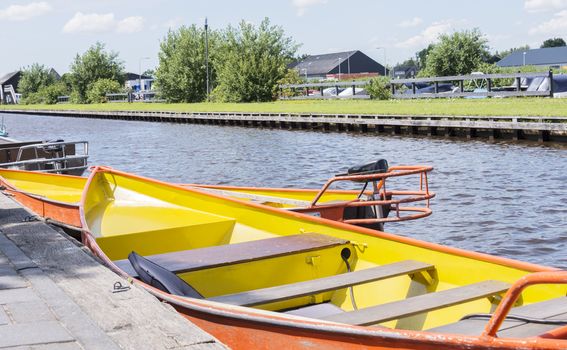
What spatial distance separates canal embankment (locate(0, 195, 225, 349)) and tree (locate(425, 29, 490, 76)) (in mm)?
57023

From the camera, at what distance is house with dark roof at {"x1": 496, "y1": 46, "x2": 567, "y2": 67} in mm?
118750

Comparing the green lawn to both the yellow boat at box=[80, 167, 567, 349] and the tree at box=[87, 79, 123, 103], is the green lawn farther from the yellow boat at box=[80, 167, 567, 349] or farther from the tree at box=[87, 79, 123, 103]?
the tree at box=[87, 79, 123, 103]

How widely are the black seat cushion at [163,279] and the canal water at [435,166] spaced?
669 centimetres

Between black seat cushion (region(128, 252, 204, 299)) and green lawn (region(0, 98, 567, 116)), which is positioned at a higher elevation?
green lawn (region(0, 98, 567, 116))

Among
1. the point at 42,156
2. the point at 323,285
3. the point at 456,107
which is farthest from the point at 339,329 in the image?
the point at 456,107

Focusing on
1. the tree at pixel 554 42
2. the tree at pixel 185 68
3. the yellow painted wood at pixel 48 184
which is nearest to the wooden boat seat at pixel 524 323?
the yellow painted wood at pixel 48 184

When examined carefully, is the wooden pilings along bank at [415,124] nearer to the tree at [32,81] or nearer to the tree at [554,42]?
the tree at [32,81]

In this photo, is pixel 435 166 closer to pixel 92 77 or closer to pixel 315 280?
pixel 315 280

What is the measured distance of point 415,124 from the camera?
106 feet

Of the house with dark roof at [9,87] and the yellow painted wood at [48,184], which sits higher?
the house with dark roof at [9,87]

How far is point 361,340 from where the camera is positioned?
477cm

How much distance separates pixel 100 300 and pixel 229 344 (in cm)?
106

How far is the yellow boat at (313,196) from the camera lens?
9531 mm

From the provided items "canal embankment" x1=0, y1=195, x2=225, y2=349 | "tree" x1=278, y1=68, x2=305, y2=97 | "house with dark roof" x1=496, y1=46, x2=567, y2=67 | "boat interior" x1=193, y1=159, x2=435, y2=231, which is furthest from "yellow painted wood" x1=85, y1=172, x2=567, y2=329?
"house with dark roof" x1=496, y1=46, x2=567, y2=67
